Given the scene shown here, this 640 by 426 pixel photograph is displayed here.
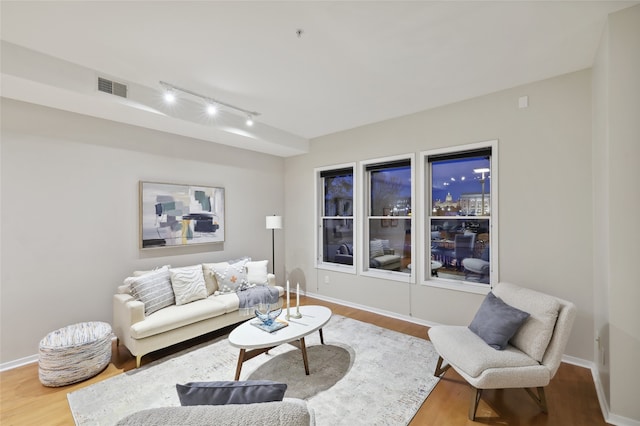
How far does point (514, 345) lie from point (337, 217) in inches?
124

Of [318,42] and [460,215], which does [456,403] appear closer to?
[460,215]

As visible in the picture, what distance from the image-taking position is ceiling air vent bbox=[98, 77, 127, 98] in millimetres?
2778

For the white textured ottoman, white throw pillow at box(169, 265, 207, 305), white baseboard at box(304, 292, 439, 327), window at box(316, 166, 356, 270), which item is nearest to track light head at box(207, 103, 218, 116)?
white throw pillow at box(169, 265, 207, 305)

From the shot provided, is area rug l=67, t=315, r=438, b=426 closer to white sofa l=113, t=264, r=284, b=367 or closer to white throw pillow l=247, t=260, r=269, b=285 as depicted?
white sofa l=113, t=264, r=284, b=367

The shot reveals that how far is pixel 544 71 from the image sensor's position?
2.83 meters

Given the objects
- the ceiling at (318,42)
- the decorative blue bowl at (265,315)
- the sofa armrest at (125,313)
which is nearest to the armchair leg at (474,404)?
the decorative blue bowl at (265,315)

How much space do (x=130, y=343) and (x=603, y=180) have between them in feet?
14.9

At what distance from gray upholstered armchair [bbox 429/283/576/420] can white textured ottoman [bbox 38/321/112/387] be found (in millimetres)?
3161

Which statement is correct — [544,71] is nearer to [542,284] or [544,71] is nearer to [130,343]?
[542,284]

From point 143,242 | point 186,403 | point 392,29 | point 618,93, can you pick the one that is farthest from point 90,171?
point 618,93

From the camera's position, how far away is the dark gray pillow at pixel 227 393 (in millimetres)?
1127

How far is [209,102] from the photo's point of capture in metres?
3.38

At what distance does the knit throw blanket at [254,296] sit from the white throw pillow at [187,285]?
1.59 feet

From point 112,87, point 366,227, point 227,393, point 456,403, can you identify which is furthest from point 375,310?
point 112,87
